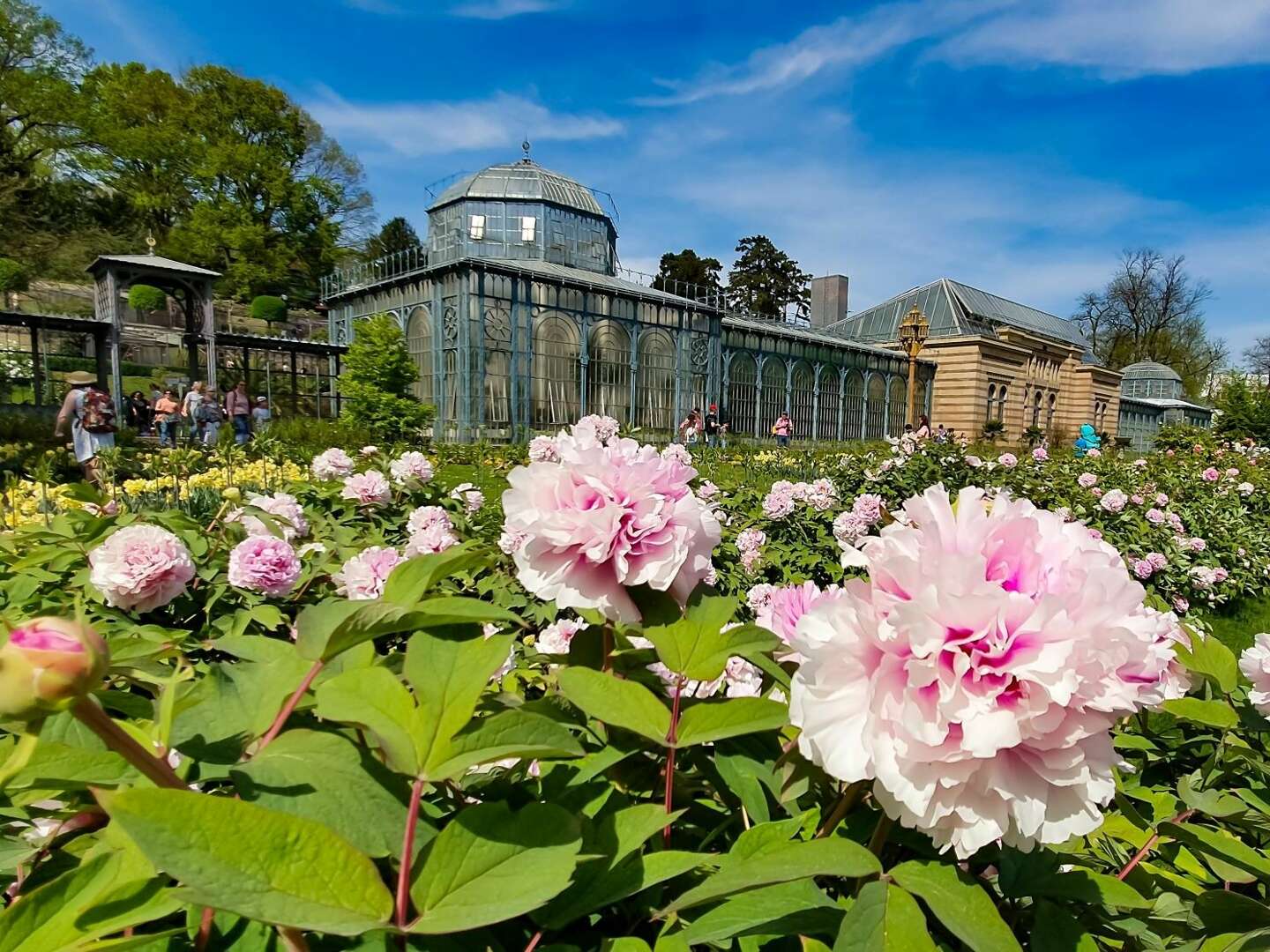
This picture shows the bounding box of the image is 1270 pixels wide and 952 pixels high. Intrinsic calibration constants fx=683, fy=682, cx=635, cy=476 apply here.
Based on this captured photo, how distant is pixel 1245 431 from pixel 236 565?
22.4 metres

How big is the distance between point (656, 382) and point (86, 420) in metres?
13.9

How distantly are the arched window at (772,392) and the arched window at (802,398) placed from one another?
519 mm

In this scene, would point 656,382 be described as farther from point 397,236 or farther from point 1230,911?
point 397,236

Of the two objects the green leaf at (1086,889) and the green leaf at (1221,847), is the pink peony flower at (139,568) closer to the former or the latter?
the green leaf at (1086,889)

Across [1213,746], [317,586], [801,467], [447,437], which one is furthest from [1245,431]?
[317,586]

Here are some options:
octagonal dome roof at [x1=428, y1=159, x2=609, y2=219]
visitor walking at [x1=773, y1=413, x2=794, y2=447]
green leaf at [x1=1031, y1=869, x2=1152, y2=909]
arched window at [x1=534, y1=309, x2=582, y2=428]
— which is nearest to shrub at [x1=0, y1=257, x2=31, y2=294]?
octagonal dome roof at [x1=428, y1=159, x2=609, y2=219]

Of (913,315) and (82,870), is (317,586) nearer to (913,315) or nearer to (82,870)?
(82,870)

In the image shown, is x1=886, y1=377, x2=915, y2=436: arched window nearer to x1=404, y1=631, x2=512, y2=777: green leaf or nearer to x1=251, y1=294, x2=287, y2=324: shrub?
x1=251, y1=294, x2=287, y2=324: shrub

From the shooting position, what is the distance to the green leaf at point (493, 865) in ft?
1.45

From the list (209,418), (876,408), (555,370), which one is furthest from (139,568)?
(876,408)

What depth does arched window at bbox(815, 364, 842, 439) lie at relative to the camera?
24.4 m

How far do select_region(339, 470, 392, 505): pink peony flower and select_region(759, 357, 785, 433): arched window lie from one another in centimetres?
2066

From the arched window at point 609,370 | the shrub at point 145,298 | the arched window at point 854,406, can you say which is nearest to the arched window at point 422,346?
the arched window at point 609,370

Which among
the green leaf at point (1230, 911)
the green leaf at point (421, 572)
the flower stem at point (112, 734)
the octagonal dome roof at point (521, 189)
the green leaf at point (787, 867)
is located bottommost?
the green leaf at point (1230, 911)
